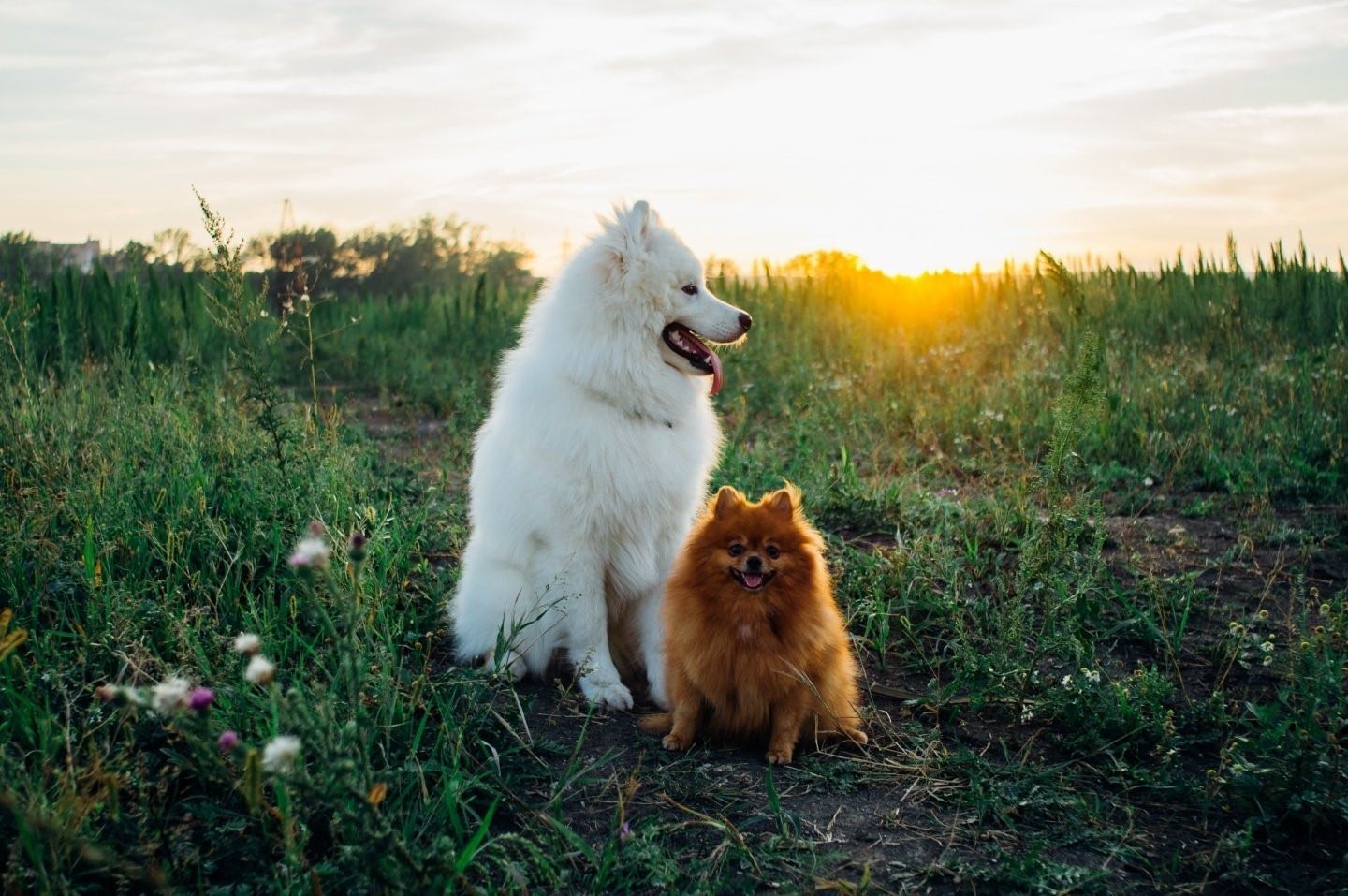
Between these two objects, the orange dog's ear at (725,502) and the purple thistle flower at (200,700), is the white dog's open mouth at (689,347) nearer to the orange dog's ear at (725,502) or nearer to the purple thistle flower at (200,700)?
the orange dog's ear at (725,502)

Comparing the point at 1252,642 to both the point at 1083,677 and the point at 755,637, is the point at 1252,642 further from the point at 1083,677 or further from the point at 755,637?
the point at 755,637

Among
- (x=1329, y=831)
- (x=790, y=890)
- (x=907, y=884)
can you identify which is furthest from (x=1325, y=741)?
(x=790, y=890)

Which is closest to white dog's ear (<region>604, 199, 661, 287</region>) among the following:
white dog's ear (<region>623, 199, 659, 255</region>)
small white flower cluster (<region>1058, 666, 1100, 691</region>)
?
white dog's ear (<region>623, 199, 659, 255</region>)

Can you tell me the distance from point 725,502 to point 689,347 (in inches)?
30.0

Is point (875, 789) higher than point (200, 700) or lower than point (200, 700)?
lower

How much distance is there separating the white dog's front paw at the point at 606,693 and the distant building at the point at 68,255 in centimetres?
647

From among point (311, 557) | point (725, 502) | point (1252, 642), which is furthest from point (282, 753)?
point (1252, 642)

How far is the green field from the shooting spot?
2.17m

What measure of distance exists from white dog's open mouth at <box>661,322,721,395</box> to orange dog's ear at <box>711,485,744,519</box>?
0.64 meters

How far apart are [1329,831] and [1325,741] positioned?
0.82 ft

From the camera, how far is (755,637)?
2857 millimetres

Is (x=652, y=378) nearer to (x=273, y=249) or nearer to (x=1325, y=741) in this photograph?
(x=1325, y=741)

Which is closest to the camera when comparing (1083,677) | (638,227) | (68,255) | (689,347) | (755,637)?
(755,637)

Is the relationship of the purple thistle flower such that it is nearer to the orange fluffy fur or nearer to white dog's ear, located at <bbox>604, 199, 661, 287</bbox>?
the orange fluffy fur
